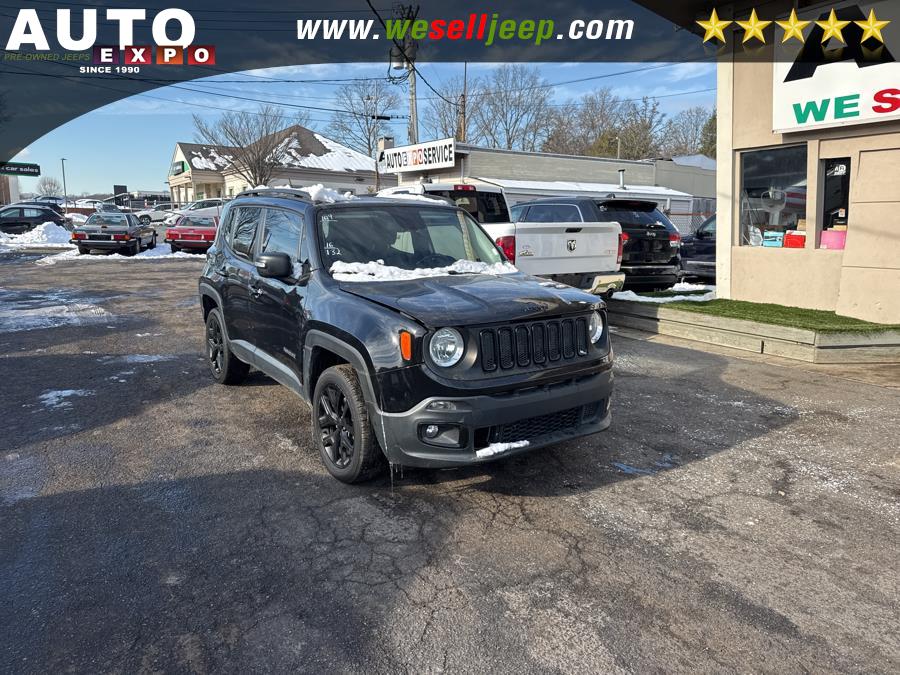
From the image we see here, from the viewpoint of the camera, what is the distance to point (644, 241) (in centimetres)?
1106

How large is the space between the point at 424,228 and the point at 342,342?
158 centimetres

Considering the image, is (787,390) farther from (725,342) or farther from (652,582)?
(652,582)

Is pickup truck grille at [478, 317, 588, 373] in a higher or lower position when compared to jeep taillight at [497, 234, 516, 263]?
lower

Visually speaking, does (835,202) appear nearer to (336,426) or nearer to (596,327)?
(596,327)

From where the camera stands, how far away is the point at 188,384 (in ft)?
22.5

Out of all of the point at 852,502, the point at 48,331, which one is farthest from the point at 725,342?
the point at 48,331

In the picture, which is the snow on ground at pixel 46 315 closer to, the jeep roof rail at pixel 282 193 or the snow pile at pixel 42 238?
the jeep roof rail at pixel 282 193

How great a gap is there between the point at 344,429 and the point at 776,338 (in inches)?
242

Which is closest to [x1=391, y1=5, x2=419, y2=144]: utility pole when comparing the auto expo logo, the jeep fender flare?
the auto expo logo

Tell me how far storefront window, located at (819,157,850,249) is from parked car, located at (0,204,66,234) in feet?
123

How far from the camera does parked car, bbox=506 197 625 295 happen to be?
834 centimetres

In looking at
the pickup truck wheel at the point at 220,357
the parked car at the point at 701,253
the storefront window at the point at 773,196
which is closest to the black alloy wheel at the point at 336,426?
the pickup truck wheel at the point at 220,357

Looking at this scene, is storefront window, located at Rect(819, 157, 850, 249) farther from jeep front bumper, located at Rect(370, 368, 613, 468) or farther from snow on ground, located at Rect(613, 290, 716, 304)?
jeep front bumper, located at Rect(370, 368, 613, 468)

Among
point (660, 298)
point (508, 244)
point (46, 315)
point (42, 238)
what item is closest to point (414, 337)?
point (508, 244)
